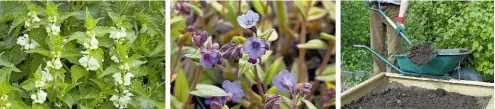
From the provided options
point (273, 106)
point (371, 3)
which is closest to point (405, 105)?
point (371, 3)

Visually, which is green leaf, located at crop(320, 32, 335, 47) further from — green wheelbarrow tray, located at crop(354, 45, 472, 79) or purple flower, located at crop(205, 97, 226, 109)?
green wheelbarrow tray, located at crop(354, 45, 472, 79)

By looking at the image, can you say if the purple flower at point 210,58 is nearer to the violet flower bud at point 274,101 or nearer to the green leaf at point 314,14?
the violet flower bud at point 274,101

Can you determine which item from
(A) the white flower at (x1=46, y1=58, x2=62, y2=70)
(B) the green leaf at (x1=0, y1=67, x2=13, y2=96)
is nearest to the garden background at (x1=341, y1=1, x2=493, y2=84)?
(A) the white flower at (x1=46, y1=58, x2=62, y2=70)

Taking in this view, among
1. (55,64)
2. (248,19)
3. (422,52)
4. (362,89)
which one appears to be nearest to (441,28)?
(422,52)

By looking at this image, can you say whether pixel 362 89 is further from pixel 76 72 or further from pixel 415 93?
pixel 76 72

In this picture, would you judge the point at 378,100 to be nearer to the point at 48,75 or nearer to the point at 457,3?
the point at 457,3

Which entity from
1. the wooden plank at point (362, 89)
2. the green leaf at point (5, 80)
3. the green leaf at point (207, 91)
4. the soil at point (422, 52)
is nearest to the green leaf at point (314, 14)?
the green leaf at point (207, 91)
